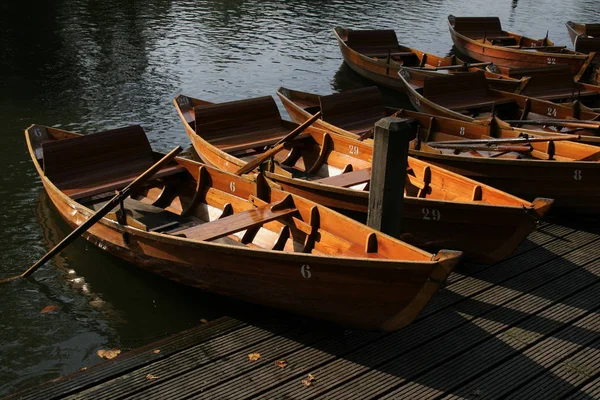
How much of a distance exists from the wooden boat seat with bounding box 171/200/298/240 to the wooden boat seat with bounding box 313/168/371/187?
1.76 meters

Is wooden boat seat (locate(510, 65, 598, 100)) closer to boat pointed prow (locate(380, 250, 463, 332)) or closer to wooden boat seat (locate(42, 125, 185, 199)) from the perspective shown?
wooden boat seat (locate(42, 125, 185, 199))

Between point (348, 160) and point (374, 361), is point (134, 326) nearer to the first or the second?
point (374, 361)

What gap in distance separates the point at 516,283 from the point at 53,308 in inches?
274

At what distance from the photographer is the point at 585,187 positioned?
1065 centimetres

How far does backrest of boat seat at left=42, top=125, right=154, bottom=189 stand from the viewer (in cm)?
1102

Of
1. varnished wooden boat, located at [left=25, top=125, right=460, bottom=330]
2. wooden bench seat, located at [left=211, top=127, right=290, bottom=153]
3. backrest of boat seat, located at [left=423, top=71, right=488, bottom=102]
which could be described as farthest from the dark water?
backrest of boat seat, located at [left=423, top=71, right=488, bottom=102]

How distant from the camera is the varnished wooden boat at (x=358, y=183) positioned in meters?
8.97

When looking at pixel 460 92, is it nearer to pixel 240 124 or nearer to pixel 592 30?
pixel 240 124

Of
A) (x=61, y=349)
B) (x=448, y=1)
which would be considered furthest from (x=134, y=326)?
(x=448, y=1)

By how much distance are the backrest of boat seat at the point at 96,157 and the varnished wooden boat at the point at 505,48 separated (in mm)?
13990

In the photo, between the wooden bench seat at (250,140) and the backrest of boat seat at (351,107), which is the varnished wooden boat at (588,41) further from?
the wooden bench seat at (250,140)

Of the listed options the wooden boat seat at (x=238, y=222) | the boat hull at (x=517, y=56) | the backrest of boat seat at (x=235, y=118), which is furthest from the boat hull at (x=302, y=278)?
the boat hull at (x=517, y=56)

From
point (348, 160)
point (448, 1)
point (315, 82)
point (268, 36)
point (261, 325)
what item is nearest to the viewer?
point (261, 325)

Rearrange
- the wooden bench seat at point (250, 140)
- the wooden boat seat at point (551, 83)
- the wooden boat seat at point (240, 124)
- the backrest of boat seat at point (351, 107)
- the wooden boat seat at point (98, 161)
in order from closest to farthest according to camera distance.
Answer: the wooden boat seat at point (98, 161) < the wooden bench seat at point (250, 140) < the wooden boat seat at point (240, 124) < the backrest of boat seat at point (351, 107) < the wooden boat seat at point (551, 83)
